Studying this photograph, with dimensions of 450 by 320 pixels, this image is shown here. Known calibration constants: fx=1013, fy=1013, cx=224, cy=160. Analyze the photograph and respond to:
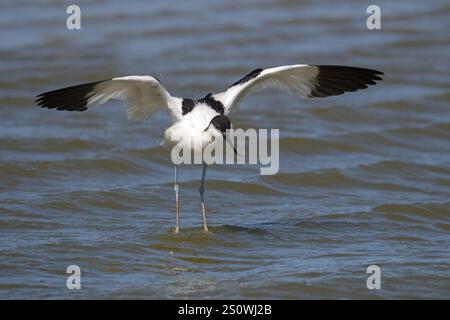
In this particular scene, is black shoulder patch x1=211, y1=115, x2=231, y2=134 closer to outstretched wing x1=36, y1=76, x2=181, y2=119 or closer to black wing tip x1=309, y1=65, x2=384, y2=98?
outstretched wing x1=36, y1=76, x2=181, y2=119

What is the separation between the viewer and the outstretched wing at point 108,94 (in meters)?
9.59

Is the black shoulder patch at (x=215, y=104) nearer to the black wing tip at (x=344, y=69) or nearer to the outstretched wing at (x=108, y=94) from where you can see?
the outstretched wing at (x=108, y=94)

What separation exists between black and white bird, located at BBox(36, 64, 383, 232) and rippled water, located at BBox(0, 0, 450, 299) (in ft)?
3.40

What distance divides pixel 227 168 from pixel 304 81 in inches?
103

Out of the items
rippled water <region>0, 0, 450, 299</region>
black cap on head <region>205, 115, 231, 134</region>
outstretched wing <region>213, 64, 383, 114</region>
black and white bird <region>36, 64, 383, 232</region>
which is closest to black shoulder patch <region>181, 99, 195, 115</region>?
black and white bird <region>36, 64, 383, 232</region>

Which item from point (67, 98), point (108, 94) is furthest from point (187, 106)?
point (67, 98)

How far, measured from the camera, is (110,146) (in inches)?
520

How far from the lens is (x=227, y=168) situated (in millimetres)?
12766

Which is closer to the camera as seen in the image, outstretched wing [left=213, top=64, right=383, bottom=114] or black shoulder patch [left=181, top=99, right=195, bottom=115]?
black shoulder patch [left=181, top=99, right=195, bottom=115]

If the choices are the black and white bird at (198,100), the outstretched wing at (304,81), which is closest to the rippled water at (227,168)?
the black and white bird at (198,100)

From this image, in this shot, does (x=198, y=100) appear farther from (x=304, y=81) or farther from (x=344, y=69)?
(x=344, y=69)

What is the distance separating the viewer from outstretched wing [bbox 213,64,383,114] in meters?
9.88

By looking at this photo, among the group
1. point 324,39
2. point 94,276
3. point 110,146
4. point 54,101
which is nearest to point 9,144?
point 110,146

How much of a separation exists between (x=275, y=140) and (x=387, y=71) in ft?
14.8
